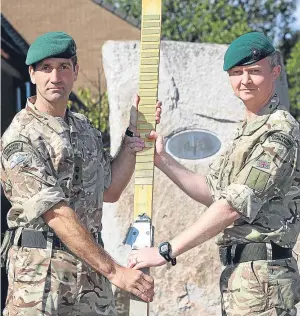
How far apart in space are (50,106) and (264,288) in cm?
123

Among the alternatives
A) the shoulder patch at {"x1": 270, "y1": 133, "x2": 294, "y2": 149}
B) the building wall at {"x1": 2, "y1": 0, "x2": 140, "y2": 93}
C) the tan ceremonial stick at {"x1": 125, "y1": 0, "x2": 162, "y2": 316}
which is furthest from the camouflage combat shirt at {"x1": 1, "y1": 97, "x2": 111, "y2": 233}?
the building wall at {"x1": 2, "y1": 0, "x2": 140, "y2": 93}

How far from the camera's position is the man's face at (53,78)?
333 centimetres

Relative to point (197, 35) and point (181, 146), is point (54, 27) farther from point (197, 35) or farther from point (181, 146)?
point (197, 35)

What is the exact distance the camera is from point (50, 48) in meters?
3.30

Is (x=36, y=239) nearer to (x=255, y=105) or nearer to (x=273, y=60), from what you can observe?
(x=255, y=105)

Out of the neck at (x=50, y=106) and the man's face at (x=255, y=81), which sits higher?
the man's face at (x=255, y=81)

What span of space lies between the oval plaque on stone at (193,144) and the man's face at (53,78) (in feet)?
7.15

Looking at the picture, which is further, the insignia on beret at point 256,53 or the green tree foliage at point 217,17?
the green tree foliage at point 217,17

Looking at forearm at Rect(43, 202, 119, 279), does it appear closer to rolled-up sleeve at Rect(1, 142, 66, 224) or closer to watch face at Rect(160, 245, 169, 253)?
Result: rolled-up sleeve at Rect(1, 142, 66, 224)

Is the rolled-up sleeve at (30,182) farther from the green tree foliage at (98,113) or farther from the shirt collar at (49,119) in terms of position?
the green tree foliage at (98,113)

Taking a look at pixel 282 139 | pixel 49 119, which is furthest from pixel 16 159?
pixel 282 139

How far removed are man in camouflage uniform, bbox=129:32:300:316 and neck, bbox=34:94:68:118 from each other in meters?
0.72

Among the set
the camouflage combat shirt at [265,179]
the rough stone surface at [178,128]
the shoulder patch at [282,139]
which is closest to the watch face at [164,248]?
the camouflage combat shirt at [265,179]

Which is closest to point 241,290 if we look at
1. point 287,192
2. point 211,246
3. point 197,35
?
point 287,192
